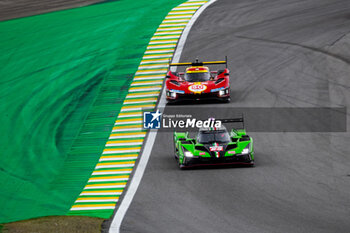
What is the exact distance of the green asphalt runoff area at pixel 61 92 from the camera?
62.5 ft

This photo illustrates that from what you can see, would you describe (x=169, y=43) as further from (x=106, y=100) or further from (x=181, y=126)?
(x=181, y=126)

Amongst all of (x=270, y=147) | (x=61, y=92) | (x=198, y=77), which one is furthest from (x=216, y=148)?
(x=61, y=92)

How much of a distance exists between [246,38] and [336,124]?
1171 centimetres

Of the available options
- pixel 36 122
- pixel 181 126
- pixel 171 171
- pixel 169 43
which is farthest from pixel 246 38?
pixel 171 171

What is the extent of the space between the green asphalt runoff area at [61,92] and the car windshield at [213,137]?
12.6 feet

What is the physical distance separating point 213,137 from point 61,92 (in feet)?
33.9

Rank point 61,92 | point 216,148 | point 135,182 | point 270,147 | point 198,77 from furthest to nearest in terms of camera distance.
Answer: point 61,92, point 198,77, point 270,147, point 216,148, point 135,182

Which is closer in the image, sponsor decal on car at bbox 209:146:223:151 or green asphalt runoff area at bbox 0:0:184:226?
sponsor decal on car at bbox 209:146:223:151

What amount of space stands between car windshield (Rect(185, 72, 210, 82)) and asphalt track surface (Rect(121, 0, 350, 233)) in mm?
1517

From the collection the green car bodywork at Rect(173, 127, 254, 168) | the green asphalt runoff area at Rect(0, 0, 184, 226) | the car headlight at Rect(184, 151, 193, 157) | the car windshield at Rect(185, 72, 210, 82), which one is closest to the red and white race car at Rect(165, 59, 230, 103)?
the car windshield at Rect(185, 72, 210, 82)

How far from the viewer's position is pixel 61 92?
2764cm

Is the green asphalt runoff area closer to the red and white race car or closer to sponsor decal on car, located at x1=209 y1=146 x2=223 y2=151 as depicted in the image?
the red and white race car

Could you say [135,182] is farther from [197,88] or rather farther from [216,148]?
[197,88]

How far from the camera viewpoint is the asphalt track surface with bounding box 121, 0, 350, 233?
1458 cm
